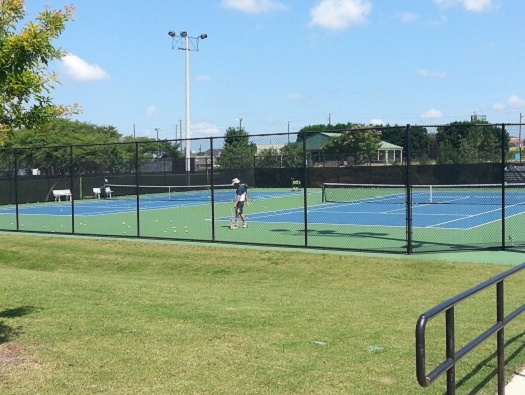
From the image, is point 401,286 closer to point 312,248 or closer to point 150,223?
point 312,248

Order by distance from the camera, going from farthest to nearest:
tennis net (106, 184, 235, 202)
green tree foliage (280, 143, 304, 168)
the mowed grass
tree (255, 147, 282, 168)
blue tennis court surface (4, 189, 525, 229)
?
tree (255, 147, 282, 168), green tree foliage (280, 143, 304, 168), tennis net (106, 184, 235, 202), blue tennis court surface (4, 189, 525, 229), the mowed grass

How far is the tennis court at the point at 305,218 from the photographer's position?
1925 centimetres

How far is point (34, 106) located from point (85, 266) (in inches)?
400

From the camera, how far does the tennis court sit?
1925cm

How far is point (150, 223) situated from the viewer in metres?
25.5

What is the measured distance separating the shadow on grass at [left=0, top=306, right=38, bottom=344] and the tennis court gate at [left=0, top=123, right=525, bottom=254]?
8932 millimetres

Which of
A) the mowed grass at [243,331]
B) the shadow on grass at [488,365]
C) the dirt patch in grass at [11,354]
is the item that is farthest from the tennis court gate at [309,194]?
the dirt patch in grass at [11,354]

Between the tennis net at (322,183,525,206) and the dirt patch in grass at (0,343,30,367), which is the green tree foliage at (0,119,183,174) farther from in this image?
the tennis net at (322,183,525,206)

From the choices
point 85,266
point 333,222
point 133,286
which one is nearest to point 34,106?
point 133,286

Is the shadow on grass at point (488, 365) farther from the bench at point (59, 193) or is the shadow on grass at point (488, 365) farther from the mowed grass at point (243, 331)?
the bench at point (59, 193)

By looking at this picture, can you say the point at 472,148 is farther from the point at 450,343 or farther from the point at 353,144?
the point at 450,343

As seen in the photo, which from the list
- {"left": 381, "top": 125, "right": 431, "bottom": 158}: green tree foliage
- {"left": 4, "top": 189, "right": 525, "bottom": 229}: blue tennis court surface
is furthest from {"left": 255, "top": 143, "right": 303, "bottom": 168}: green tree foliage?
{"left": 381, "top": 125, "right": 431, "bottom": 158}: green tree foliage

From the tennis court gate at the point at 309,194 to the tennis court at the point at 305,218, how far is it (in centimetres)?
5

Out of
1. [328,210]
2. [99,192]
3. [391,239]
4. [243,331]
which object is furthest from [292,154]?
[243,331]
